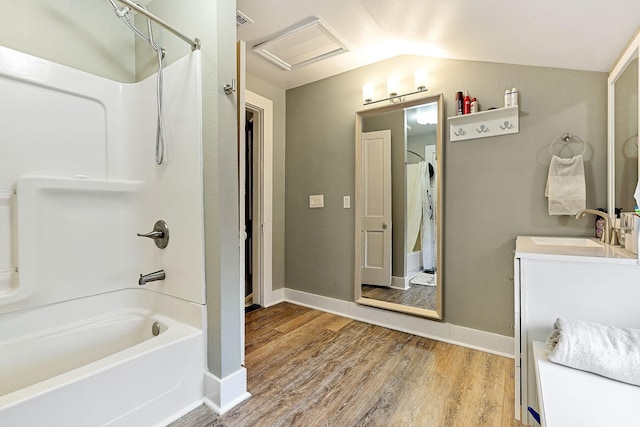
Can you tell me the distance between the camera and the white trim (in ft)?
9.91

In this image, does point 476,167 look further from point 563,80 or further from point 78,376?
point 78,376

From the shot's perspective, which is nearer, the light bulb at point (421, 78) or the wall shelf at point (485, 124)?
the wall shelf at point (485, 124)

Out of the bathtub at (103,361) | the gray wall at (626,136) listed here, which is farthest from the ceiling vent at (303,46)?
the bathtub at (103,361)

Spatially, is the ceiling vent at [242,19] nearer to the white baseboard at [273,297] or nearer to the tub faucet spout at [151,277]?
the tub faucet spout at [151,277]

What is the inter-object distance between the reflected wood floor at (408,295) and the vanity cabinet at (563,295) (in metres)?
1.17

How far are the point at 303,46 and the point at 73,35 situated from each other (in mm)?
1469

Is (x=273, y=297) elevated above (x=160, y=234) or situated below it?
below

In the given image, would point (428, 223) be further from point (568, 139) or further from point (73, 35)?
point (73, 35)

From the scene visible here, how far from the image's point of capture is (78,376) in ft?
3.79

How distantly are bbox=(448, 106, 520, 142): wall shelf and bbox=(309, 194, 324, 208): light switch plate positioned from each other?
4.28 feet

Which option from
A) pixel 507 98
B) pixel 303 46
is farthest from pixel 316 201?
pixel 507 98

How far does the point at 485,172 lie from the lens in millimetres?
2129

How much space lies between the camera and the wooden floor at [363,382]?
1.45m

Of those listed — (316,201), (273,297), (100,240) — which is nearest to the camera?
(100,240)
